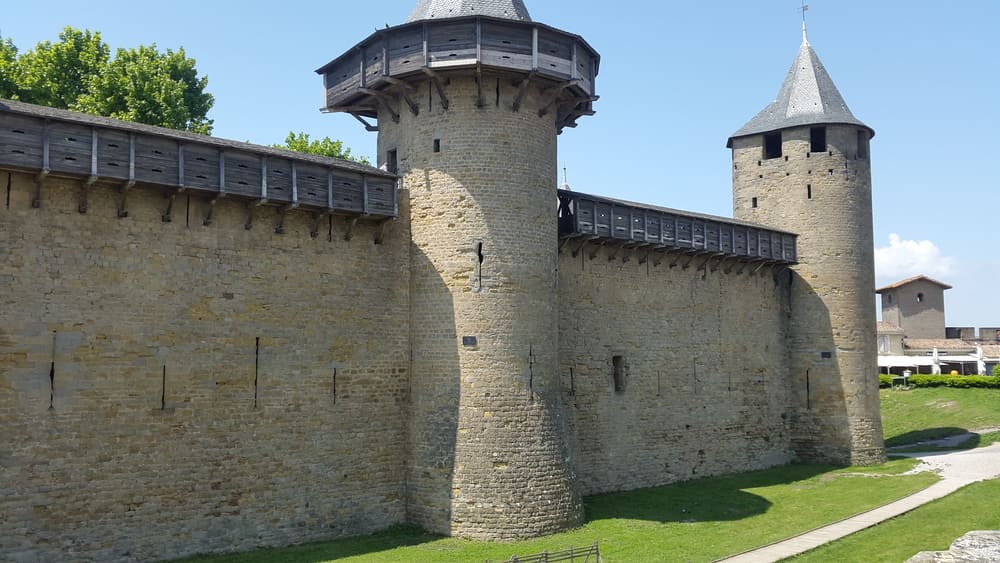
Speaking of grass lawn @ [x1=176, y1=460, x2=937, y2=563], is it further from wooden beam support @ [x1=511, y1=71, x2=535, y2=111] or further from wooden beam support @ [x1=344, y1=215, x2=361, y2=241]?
wooden beam support @ [x1=511, y1=71, x2=535, y2=111]

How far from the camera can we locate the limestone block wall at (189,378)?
1289 cm

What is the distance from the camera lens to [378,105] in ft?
62.6

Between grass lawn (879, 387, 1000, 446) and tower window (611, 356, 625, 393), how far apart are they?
16.1 m

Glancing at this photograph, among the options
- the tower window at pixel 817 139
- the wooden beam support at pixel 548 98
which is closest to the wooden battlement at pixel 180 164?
the wooden beam support at pixel 548 98

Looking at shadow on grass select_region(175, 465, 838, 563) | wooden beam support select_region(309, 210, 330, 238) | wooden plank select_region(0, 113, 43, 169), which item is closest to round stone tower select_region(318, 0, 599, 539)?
shadow on grass select_region(175, 465, 838, 563)

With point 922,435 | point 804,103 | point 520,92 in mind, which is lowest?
point 922,435

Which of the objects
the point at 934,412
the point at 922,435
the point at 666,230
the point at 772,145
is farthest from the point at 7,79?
the point at 934,412

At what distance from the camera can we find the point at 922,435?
32625 millimetres

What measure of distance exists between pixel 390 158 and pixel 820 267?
1593 centimetres

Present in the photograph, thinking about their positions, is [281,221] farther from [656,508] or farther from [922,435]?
[922,435]

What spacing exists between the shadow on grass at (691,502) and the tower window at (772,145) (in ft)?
36.5

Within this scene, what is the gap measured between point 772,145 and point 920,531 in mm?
15452

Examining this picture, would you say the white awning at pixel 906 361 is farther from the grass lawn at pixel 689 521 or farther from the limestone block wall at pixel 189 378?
the limestone block wall at pixel 189 378

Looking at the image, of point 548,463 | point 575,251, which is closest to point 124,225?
point 548,463
